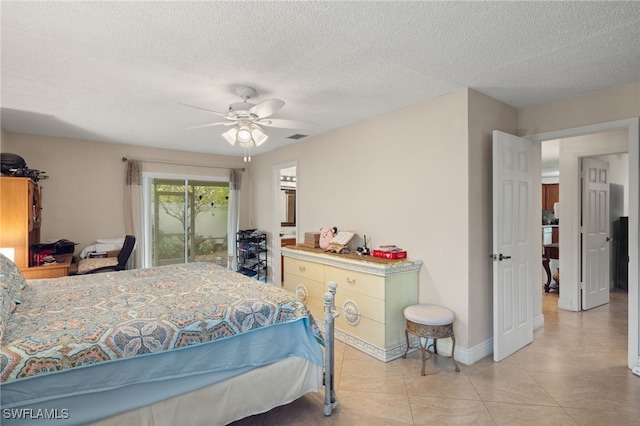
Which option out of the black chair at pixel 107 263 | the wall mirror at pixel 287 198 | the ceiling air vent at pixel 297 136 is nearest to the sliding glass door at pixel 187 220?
the black chair at pixel 107 263

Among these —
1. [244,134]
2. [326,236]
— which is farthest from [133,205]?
[244,134]

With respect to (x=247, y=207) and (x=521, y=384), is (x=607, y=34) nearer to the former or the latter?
(x=521, y=384)

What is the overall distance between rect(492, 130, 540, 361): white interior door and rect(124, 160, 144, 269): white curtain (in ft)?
16.3

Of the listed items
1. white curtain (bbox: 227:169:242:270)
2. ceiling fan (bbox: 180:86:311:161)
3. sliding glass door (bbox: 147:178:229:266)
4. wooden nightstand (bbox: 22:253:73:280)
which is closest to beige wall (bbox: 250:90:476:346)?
ceiling fan (bbox: 180:86:311:161)

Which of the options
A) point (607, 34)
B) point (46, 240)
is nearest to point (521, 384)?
point (607, 34)

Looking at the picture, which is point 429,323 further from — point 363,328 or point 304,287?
point 304,287

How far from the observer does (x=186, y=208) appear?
19.3 ft

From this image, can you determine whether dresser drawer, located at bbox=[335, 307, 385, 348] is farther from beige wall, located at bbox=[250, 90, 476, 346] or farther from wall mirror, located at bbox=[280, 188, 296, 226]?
wall mirror, located at bbox=[280, 188, 296, 226]

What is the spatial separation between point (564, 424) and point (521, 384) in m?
0.49

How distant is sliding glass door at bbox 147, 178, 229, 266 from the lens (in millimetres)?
5602

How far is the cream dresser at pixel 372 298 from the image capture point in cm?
309

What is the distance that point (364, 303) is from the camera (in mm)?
3275

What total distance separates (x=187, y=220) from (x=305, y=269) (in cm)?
291

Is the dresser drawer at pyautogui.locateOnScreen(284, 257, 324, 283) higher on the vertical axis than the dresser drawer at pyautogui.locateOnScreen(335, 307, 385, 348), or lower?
higher
